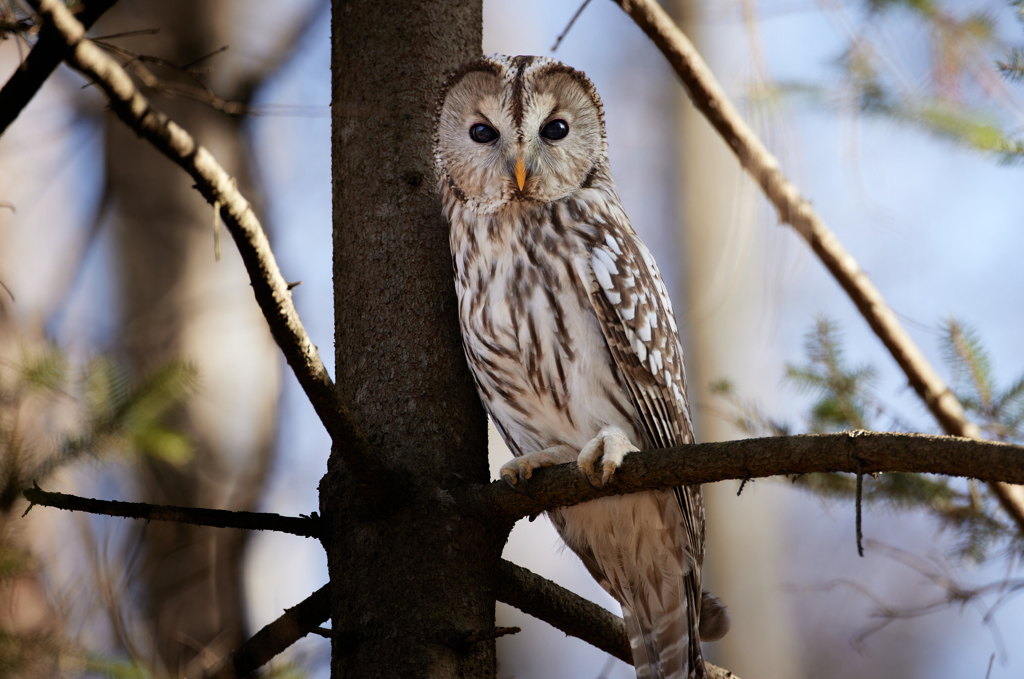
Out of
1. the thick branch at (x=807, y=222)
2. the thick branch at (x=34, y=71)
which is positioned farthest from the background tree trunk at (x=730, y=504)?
the thick branch at (x=34, y=71)

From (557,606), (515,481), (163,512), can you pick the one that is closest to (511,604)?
(557,606)

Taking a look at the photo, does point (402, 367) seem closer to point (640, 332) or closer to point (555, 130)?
point (640, 332)

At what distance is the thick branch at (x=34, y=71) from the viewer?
1.29m

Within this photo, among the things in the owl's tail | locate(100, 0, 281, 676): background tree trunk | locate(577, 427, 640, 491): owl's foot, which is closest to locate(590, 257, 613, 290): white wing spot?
locate(577, 427, 640, 491): owl's foot

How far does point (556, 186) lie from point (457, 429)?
2.55ft

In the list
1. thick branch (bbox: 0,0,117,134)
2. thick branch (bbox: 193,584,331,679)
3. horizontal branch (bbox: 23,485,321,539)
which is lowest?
thick branch (bbox: 193,584,331,679)

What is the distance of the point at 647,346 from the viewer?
88.0 inches

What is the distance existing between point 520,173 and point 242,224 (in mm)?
1108

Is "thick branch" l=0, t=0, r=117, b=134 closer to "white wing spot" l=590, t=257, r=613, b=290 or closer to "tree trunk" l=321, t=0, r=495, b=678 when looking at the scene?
"tree trunk" l=321, t=0, r=495, b=678

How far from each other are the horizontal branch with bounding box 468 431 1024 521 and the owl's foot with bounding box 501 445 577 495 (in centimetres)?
17

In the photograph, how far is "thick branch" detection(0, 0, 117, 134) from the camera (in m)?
1.29

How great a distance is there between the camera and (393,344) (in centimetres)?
214

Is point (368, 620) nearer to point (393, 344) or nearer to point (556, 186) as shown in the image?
point (393, 344)

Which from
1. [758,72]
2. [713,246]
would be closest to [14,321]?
[758,72]
